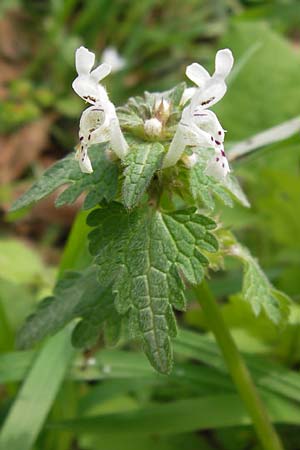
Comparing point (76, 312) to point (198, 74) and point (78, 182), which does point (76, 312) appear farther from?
point (198, 74)

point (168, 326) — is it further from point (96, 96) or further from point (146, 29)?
point (146, 29)

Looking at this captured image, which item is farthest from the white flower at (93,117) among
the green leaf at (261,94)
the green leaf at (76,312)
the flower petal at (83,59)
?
the green leaf at (261,94)

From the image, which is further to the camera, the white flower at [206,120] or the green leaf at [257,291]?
the green leaf at [257,291]

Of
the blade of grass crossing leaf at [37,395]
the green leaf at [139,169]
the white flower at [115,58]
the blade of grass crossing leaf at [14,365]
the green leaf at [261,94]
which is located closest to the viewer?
the green leaf at [139,169]

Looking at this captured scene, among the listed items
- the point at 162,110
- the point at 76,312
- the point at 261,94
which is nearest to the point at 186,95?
the point at 162,110

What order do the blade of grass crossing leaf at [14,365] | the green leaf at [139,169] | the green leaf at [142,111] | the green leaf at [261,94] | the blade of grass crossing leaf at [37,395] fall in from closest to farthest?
the green leaf at [139,169] → the green leaf at [142,111] → the blade of grass crossing leaf at [37,395] → the blade of grass crossing leaf at [14,365] → the green leaf at [261,94]

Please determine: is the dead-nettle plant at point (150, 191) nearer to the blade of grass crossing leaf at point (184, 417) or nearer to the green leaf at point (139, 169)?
the green leaf at point (139, 169)

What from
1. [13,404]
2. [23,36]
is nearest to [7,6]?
[23,36]
